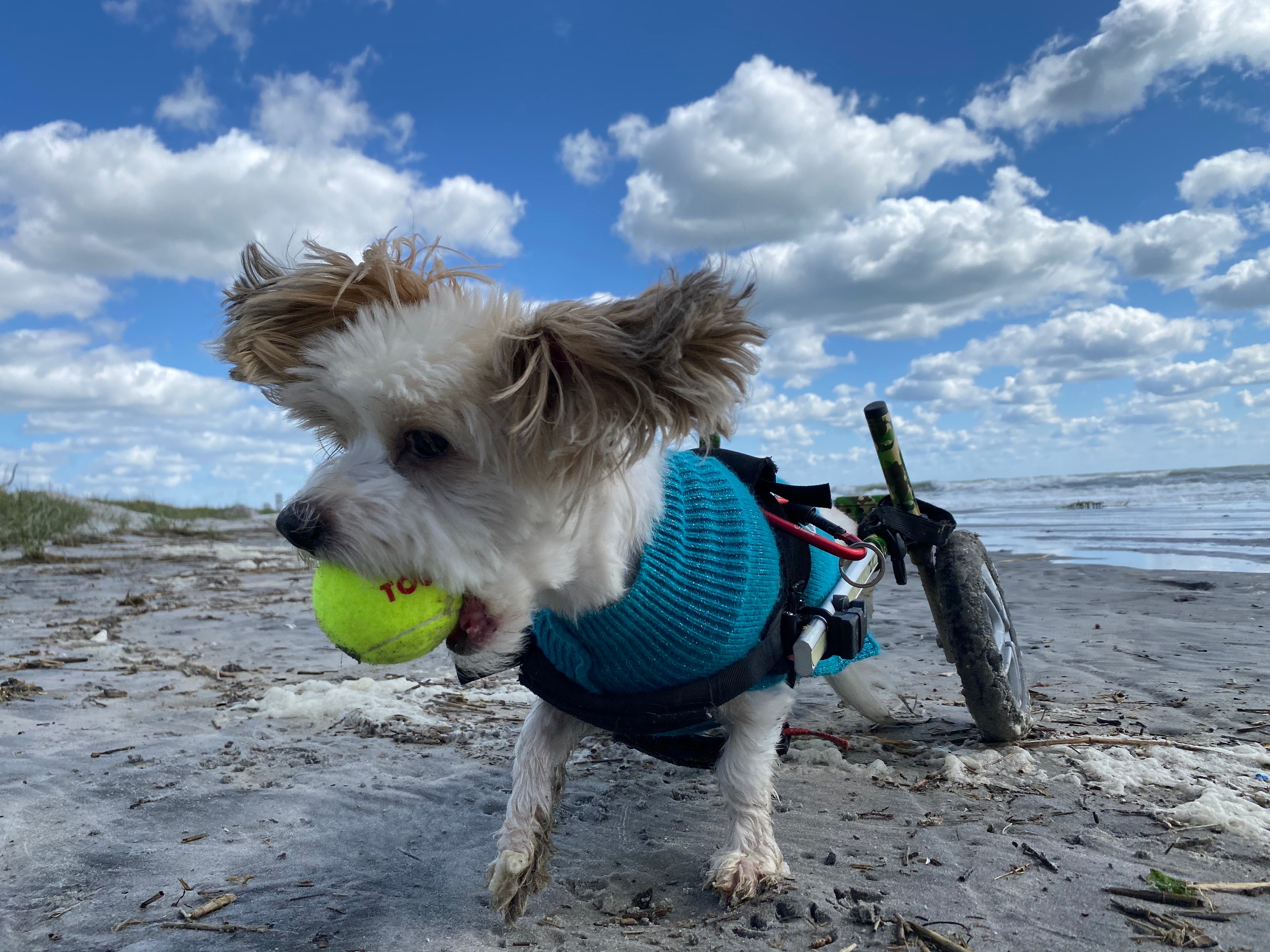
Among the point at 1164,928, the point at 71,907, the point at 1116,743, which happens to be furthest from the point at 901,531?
the point at 71,907

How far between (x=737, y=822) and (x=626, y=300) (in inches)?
61.6

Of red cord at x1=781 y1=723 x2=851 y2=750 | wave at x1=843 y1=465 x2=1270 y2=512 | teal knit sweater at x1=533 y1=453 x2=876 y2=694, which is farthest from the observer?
wave at x1=843 y1=465 x2=1270 y2=512

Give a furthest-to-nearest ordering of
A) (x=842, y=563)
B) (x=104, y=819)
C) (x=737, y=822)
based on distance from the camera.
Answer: (x=842, y=563), (x=104, y=819), (x=737, y=822)

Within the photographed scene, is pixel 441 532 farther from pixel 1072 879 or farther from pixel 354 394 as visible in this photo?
pixel 1072 879

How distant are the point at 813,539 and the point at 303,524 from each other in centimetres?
164

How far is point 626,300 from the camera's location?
6.28ft

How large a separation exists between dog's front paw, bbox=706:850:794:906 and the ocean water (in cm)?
698

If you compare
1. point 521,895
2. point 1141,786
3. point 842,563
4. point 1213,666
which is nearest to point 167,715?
point 521,895

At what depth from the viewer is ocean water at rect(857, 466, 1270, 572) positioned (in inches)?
342

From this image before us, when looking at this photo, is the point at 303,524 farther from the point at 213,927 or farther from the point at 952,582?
the point at 952,582

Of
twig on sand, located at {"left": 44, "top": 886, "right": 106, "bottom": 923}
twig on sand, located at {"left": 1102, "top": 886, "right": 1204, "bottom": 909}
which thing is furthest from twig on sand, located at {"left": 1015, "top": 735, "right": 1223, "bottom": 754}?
twig on sand, located at {"left": 44, "top": 886, "right": 106, "bottom": 923}

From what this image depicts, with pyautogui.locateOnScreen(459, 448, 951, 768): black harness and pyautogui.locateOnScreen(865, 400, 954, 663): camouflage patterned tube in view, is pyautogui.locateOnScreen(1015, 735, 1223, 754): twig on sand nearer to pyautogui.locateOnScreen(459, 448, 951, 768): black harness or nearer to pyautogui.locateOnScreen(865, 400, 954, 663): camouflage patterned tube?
pyautogui.locateOnScreen(865, 400, 954, 663): camouflage patterned tube

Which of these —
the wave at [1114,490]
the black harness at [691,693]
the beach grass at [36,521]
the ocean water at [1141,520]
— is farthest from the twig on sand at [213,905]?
the wave at [1114,490]

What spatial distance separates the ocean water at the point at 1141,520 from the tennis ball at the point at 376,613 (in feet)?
25.8
